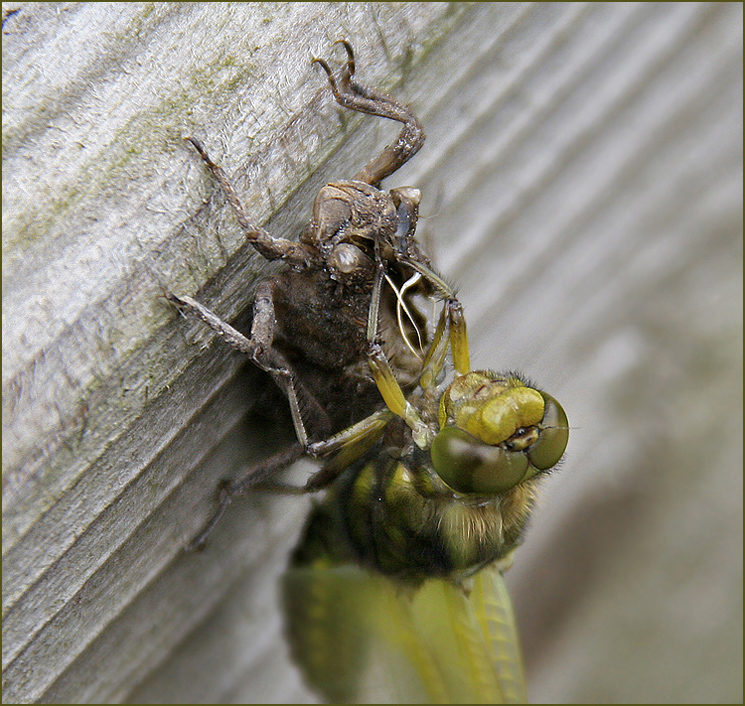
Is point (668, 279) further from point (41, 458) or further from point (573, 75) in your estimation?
point (41, 458)

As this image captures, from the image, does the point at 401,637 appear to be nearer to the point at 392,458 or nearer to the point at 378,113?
the point at 392,458

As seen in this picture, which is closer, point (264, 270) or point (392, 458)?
point (264, 270)

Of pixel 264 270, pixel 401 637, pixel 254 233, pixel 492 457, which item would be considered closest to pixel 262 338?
pixel 264 270

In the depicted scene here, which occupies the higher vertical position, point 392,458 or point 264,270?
point 264,270

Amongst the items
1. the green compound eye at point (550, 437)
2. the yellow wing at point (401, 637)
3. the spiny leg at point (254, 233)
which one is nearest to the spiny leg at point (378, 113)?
the spiny leg at point (254, 233)

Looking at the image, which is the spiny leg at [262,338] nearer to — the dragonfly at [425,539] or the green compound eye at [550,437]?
the dragonfly at [425,539]

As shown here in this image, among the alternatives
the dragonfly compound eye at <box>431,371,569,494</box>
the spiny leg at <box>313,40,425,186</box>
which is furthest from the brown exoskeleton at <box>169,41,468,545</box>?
the dragonfly compound eye at <box>431,371,569,494</box>

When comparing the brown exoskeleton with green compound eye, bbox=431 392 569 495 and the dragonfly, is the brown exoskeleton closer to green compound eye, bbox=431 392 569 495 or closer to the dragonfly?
the dragonfly

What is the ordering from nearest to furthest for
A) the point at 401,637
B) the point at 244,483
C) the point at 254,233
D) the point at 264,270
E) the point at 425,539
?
the point at 254,233 → the point at 264,270 → the point at 244,483 → the point at 425,539 → the point at 401,637
